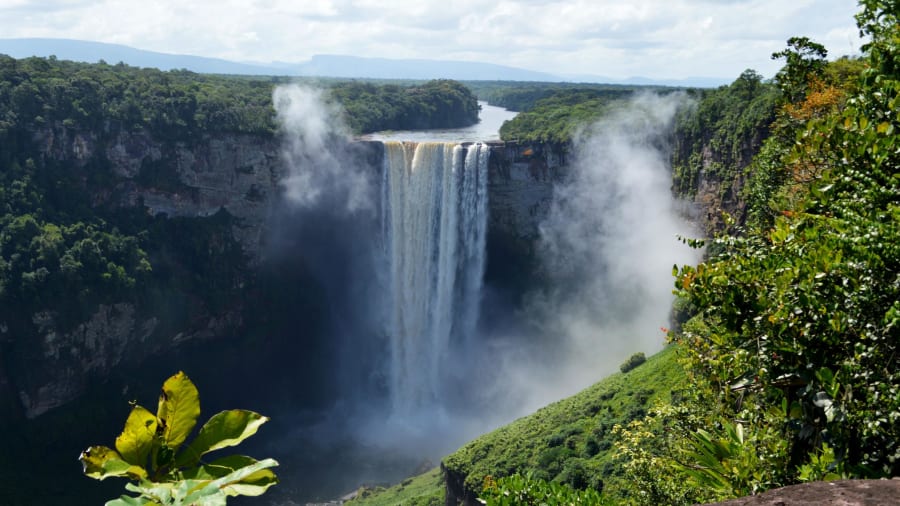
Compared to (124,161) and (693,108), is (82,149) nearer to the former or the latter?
(124,161)

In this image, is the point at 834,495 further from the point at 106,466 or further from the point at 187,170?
the point at 187,170

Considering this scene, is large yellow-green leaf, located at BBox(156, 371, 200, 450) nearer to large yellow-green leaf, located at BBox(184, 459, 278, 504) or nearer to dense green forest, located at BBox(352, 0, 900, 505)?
large yellow-green leaf, located at BBox(184, 459, 278, 504)

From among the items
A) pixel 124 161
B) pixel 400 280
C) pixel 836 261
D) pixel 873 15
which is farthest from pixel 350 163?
pixel 836 261

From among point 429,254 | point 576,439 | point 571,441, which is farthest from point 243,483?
point 429,254

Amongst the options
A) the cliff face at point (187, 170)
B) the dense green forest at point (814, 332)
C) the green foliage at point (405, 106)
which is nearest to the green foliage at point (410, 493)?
the dense green forest at point (814, 332)

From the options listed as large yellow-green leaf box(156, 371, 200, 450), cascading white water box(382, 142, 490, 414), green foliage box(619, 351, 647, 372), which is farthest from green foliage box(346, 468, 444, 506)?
large yellow-green leaf box(156, 371, 200, 450)

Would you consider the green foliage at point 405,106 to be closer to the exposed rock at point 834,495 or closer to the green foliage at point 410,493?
the green foliage at point 410,493
